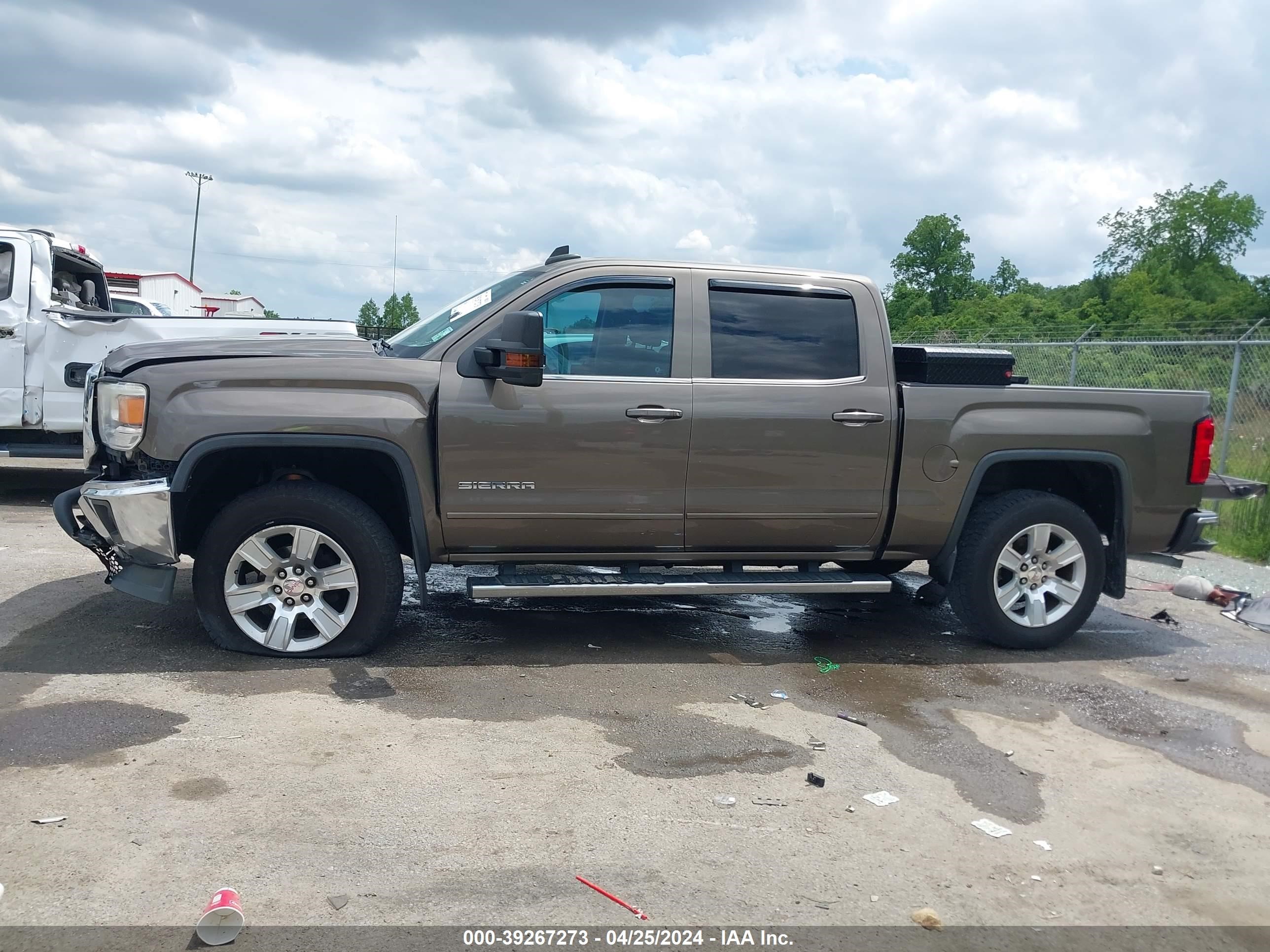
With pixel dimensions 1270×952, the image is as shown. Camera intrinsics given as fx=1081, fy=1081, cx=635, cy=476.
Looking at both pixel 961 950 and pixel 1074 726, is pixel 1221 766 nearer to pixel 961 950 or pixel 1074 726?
pixel 1074 726

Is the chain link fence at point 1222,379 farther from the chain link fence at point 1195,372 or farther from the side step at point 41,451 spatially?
the side step at point 41,451

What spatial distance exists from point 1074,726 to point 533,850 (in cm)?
278

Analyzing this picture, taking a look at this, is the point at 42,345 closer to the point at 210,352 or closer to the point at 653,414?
the point at 210,352

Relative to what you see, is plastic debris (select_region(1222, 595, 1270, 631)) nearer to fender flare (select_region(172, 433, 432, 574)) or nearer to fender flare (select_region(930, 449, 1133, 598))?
fender flare (select_region(930, 449, 1133, 598))

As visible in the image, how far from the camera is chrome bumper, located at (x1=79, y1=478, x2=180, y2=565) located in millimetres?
4984

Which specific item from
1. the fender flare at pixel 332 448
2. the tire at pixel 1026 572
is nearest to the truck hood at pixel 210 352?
the fender flare at pixel 332 448

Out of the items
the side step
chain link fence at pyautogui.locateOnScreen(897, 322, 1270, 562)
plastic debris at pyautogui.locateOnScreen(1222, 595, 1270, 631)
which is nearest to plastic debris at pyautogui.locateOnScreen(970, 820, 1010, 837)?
plastic debris at pyautogui.locateOnScreen(1222, 595, 1270, 631)

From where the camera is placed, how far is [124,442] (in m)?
5.06

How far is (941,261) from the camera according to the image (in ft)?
199

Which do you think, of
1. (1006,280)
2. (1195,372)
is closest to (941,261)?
(1006,280)

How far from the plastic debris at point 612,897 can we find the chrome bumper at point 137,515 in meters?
2.82

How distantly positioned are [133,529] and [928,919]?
3846mm

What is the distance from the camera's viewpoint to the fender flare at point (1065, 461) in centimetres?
588

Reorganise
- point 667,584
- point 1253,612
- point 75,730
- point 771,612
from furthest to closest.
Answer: point 1253,612 → point 771,612 → point 667,584 → point 75,730
